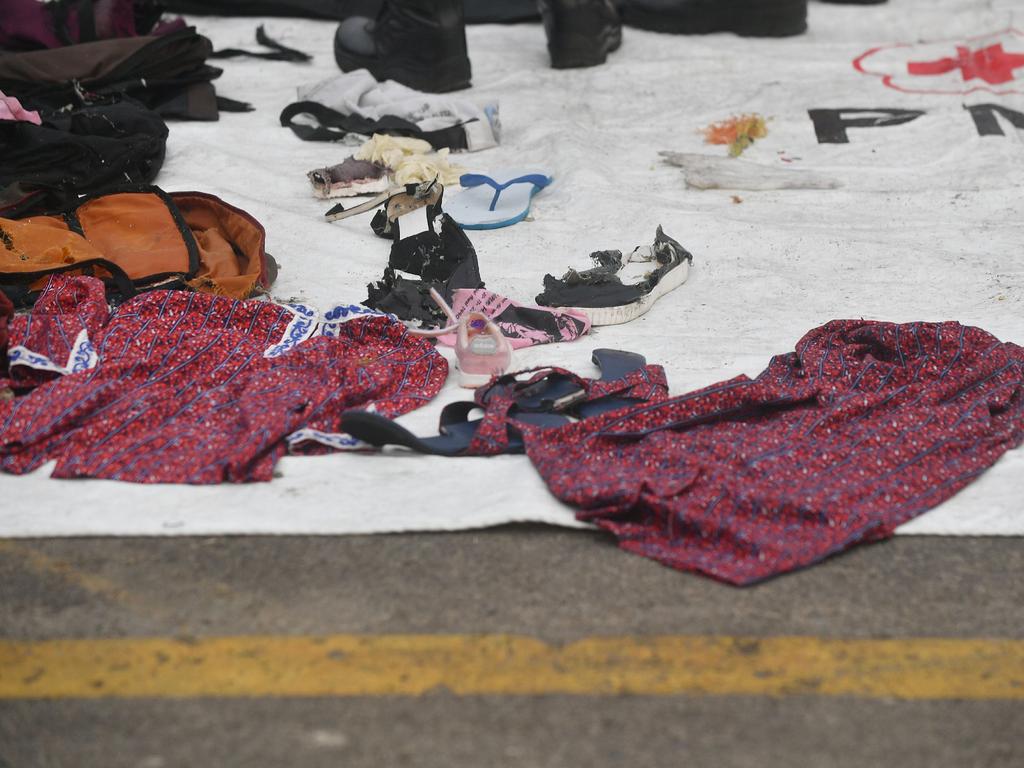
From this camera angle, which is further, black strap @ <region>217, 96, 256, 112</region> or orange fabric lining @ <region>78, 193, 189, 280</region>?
black strap @ <region>217, 96, 256, 112</region>

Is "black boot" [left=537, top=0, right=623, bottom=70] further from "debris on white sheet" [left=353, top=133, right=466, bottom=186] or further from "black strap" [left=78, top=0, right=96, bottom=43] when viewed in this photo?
"black strap" [left=78, top=0, right=96, bottom=43]

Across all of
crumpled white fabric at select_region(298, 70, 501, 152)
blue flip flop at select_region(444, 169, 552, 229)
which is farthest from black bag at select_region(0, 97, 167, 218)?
blue flip flop at select_region(444, 169, 552, 229)

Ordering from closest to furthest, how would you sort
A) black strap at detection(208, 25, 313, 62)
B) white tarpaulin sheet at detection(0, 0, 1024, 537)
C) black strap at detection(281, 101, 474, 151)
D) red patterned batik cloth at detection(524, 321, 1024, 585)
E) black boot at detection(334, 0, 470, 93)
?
red patterned batik cloth at detection(524, 321, 1024, 585)
white tarpaulin sheet at detection(0, 0, 1024, 537)
black strap at detection(281, 101, 474, 151)
black boot at detection(334, 0, 470, 93)
black strap at detection(208, 25, 313, 62)

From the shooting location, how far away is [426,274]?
339 cm

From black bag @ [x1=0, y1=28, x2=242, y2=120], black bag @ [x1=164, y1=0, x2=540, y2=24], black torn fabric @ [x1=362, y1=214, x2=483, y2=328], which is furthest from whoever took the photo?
black bag @ [x1=164, y1=0, x2=540, y2=24]

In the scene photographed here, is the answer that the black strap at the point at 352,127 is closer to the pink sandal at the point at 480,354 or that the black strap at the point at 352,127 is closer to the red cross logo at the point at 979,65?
the pink sandal at the point at 480,354

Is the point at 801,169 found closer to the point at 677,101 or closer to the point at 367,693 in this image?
the point at 677,101

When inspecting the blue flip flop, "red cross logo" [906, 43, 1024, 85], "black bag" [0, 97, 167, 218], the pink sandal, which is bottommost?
"red cross logo" [906, 43, 1024, 85]

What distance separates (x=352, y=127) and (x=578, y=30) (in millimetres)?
1444

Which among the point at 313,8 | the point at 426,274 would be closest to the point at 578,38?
the point at 313,8

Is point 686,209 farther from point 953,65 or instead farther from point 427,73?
point 953,65

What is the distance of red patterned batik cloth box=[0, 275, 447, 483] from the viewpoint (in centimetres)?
231

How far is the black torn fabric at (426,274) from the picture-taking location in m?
3.12

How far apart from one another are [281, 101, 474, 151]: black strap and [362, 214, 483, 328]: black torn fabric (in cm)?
121
